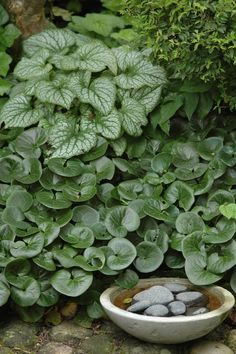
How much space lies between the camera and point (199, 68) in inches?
127

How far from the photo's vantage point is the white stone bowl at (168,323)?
2.66 m

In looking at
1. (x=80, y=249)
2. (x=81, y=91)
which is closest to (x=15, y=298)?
(x=80, y=249)

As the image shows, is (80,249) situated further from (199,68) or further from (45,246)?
(199,68)

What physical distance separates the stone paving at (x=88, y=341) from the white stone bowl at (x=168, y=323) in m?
0.11

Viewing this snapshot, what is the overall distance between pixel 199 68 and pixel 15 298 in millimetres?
1386

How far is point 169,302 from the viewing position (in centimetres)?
285

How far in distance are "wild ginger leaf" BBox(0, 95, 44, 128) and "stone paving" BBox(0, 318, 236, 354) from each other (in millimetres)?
1106

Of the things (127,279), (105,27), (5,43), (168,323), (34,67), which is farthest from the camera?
(105,27)

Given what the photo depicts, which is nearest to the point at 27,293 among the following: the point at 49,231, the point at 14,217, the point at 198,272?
the point at 49,231

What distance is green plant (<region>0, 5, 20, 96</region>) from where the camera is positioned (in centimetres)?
397

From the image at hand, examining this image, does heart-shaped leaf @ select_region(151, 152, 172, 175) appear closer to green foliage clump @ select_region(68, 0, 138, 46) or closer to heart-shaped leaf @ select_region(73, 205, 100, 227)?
heart-shaped leaf @ select_region(73, 205, 100, 227)

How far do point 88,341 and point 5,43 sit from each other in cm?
209

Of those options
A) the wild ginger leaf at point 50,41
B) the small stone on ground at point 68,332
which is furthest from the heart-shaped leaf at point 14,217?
the wild ginger leaf at point 50,41

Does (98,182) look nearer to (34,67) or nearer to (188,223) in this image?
(188,223)
